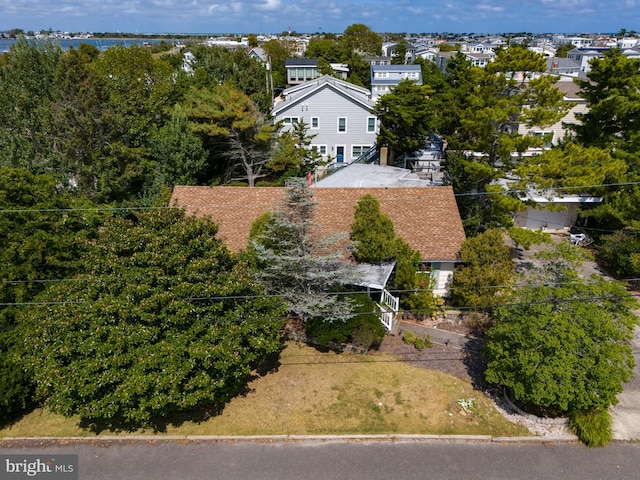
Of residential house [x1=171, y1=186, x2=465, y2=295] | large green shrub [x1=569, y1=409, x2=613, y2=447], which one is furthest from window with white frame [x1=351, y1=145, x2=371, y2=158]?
large green shrub [x1=569, y1=409, x2=613, y2=447]

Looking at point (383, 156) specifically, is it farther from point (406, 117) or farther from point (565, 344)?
point (565, 344)

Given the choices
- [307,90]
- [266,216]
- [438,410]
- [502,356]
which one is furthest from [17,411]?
[307,90]

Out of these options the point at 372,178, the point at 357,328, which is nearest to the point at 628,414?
the point at 357,328

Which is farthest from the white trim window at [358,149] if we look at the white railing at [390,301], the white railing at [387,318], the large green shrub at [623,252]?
the white railing at [387,318]

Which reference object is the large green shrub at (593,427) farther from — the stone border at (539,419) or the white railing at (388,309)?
the white railing at (388,309)

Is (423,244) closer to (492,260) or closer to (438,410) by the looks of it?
(492,260)

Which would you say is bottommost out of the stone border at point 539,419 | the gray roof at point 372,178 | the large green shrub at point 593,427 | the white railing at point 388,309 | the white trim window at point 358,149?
the stone border at point 539,419
